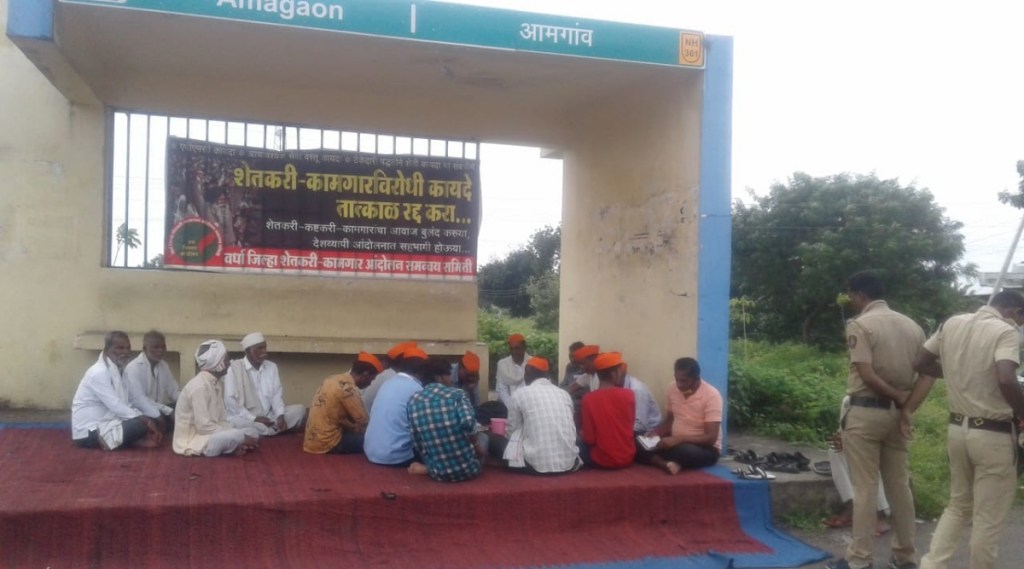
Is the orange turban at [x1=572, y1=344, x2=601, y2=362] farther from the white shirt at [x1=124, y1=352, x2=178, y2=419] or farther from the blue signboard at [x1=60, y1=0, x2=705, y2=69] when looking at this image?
the white shirt at [x1=124, y1=352, x2=178, y2=419]

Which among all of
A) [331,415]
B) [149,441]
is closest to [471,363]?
[331,415]

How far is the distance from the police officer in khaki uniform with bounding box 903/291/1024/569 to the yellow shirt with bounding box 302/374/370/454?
4176mm

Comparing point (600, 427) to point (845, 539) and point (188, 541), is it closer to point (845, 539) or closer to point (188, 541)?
point (845, 539)

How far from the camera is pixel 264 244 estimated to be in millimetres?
8680

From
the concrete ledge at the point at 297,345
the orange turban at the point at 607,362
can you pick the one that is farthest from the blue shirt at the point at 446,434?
the concrete ledge at the point at 297,345

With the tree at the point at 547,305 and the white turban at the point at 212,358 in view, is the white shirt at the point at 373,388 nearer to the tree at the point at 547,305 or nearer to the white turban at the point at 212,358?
the white turban at the point at 212,358

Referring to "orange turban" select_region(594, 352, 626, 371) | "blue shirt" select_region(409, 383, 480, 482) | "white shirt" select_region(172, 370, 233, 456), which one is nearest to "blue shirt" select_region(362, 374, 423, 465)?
"blue shirt" select_region(409, 383, 480, 482)

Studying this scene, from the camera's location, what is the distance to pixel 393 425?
6395 mm

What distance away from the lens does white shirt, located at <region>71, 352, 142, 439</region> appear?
21.5 ft

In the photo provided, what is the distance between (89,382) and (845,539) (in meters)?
5.69

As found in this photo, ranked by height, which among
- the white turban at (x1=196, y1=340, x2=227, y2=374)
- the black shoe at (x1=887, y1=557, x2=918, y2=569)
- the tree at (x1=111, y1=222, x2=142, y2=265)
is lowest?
the black shoe at (x1=887, y1=557, x2=918, y2=569)

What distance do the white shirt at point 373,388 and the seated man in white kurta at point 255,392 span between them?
2.54ft

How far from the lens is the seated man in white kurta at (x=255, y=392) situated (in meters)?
7.39

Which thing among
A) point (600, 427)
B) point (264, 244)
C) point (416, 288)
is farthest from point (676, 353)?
point (264, 244)
